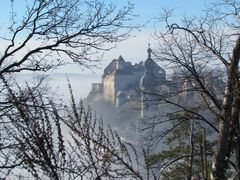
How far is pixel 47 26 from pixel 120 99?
3535 inches

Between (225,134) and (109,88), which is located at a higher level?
(225,134)

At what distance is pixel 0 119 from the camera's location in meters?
5.56

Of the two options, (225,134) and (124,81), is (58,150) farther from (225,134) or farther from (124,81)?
(124,81)

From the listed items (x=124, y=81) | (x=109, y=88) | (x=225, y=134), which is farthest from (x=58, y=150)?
(x=109, y=88)

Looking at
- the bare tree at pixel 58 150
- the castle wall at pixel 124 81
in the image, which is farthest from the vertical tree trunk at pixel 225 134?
the castle wall at pixel 124 81

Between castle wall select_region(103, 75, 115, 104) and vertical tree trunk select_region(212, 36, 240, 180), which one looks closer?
vertical tree trunk select_region(212, 36, 240, 180)

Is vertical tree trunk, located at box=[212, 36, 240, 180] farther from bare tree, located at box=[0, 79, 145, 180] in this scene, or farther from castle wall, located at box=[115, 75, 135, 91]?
castle wall, located at box=[115, 75, 135, 91]

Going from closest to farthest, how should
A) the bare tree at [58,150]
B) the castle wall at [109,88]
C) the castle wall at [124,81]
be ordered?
the bare tree at [58,150] → the castle wall at [124,81] → the castle wall at [109,88]

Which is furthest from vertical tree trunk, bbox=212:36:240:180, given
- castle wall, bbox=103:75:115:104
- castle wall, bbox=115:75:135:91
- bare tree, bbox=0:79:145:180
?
castle wall, bbox=103:75:115:104

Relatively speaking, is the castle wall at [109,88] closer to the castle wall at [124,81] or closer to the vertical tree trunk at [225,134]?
the castle wall at [124,81]

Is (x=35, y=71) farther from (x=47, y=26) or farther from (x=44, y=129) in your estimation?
(x=44, y=129)

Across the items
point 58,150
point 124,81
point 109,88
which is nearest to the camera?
point 58,150

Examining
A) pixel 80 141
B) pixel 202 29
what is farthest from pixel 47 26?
pixel 80 141

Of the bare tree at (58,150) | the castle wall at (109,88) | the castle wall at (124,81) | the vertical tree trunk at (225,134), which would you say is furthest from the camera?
the castle wall at (109,88)
